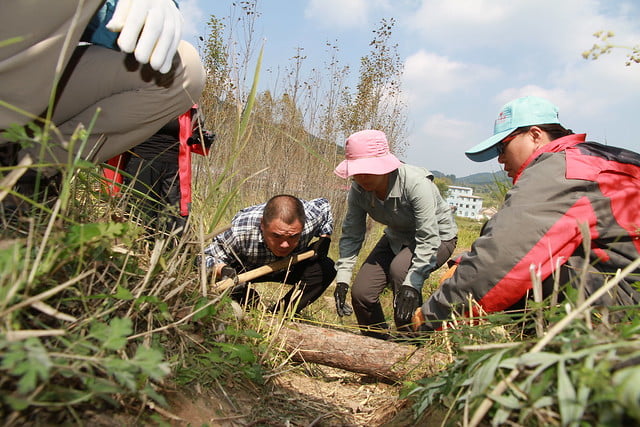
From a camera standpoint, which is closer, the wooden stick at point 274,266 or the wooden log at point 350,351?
the wooden log at point 350,351

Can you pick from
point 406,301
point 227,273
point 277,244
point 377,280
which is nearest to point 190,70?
point 227,273

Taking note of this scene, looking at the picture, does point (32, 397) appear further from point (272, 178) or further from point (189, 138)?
point (272, 178)

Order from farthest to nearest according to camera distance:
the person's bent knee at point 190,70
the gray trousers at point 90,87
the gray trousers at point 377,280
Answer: the gray trousers at point 377,280
the person's bent knee at point 190,70
the gray trousers at point 90,87

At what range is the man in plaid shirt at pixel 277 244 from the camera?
287 centimetres

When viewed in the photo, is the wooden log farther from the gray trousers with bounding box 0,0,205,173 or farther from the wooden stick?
the gray trousers with bounding box 0,0,205,173

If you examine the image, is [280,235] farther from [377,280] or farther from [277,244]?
[377,280]

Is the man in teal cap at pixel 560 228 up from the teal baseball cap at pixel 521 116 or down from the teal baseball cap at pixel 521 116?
down

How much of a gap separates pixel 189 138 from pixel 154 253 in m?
1.71

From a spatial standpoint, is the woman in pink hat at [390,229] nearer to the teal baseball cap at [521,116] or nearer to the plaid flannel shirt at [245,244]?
the plaid flannel shirt at [245,244]

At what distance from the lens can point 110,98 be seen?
140cm

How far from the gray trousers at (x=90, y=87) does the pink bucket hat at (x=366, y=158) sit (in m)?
1.55

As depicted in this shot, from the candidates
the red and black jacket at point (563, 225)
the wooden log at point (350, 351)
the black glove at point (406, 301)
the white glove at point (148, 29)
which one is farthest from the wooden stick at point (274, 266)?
the white glove at point (148, 29)

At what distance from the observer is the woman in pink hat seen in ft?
9.68

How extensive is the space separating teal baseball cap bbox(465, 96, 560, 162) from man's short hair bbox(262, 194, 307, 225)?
1269 millimetres
